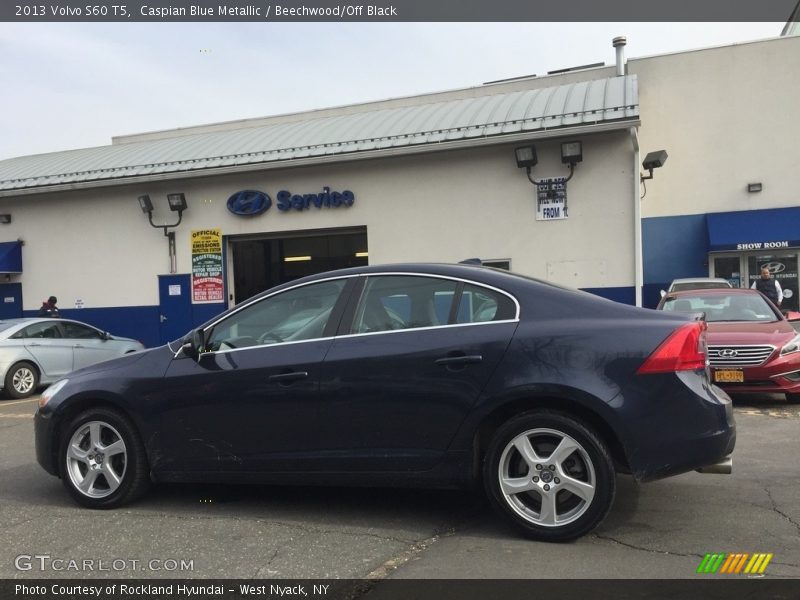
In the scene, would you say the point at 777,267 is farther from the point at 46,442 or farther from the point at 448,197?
the point at 46,442

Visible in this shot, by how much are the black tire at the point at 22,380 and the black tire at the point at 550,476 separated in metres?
9.67

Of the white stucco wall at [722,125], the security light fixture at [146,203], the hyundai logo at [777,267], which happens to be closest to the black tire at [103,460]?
the security light fixture at [146,203]

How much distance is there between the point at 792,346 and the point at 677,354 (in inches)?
206

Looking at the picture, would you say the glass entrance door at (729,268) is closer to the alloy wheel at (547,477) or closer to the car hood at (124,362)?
the alloy wheel at (547,477)

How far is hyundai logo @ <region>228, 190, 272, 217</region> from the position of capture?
1476 cm

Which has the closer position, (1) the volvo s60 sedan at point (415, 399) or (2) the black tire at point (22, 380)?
(1) the volvo s60 sedan at point (415, 399)

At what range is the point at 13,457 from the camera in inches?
251

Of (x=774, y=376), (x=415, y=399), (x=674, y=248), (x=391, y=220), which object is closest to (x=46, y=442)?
(x=415, y=399)

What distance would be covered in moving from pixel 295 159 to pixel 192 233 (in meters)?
3.19

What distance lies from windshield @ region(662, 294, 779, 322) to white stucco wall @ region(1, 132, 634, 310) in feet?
10.5

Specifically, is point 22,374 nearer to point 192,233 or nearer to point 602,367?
point 192,233

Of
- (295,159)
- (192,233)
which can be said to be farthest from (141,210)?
(295,159)

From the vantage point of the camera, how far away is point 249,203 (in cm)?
1484

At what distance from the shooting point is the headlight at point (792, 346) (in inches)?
306
